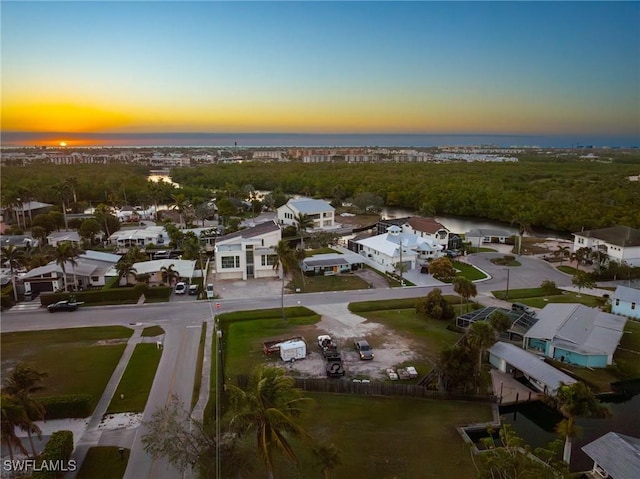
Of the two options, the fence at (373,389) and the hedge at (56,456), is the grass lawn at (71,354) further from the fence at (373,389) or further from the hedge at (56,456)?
the fence at (373,389)

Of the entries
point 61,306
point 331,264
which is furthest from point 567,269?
point 61,306

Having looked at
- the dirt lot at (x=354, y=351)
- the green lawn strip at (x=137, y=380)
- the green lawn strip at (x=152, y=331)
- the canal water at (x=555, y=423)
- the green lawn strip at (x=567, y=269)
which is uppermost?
the green lawn strip at (x=137, y=380)

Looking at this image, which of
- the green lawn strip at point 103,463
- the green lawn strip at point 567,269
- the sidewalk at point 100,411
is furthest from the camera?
the green lawn strip at point 567,269

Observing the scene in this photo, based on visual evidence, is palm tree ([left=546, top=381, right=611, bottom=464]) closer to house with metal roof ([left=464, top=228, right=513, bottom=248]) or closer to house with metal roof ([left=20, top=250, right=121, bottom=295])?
house with metal roof ([left=20, top=250, right=121, bottom=295])

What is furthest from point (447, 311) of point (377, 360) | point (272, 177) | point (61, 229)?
point (272, 177)

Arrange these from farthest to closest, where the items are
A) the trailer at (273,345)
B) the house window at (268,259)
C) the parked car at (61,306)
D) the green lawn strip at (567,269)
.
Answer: the green lawn strip at (567,269)
the house window at (268,259)
the parked car at (61,306)
the trailer at (273,345)

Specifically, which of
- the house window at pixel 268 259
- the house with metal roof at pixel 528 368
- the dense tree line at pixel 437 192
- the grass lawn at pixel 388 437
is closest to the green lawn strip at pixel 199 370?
the grass lawn at pixel 388 437
